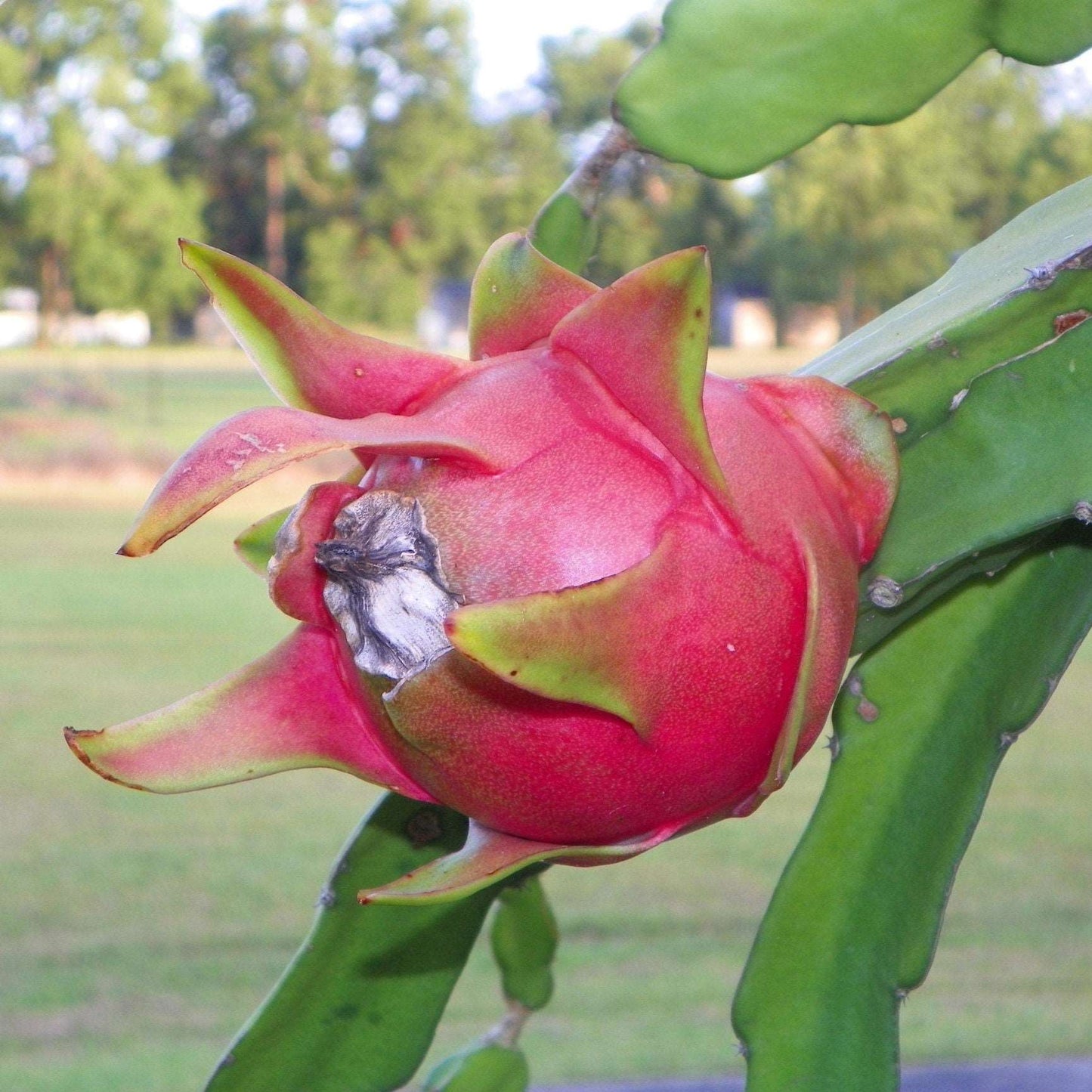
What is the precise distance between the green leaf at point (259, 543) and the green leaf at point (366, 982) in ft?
0.31

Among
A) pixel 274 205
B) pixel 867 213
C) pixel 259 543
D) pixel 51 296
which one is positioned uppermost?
pixel 259 543

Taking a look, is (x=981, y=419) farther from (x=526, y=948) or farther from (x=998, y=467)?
(x=526, y=948)

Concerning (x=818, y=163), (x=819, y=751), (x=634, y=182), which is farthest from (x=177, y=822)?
(x=634, y=182)

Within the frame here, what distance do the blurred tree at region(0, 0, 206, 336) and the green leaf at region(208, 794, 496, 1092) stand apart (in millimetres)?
6711

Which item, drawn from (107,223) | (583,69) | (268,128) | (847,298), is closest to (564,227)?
(847,298)

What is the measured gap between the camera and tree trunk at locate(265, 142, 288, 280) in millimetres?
8066

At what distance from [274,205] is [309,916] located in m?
6.47

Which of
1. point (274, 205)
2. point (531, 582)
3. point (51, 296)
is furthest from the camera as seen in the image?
point (274, 205)

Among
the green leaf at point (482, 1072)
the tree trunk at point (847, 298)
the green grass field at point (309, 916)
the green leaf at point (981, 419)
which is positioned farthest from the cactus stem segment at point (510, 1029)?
the tree trunk at point (847, 298)

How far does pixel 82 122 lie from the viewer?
7.20 metres

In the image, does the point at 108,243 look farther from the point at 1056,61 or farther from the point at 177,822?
the point at 1056,61

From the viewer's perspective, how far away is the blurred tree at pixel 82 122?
6.49 meters

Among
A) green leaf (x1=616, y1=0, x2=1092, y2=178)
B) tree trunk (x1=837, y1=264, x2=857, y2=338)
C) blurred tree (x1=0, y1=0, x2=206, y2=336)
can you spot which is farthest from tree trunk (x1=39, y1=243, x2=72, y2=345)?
green leaf (x1=616, y1=0, x2=1092, y2=178)

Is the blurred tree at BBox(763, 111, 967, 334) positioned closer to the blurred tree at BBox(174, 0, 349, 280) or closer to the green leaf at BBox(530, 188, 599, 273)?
the blurred tree at BBox(174, 0, 349, 280)
